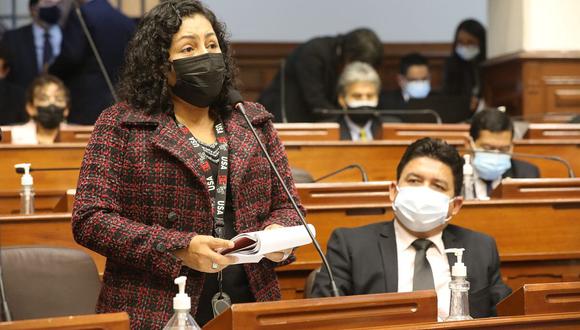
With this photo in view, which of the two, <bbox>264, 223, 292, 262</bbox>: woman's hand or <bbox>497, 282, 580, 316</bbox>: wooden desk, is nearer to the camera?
<bbox>497, 282, 580, 316</bbox>: wooden desk

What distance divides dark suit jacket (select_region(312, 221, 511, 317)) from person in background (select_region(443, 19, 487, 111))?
13.7 feet

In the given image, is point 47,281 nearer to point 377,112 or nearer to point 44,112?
point 44,112

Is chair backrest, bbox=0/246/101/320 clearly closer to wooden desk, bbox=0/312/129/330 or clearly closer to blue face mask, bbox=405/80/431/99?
wooden desk, bbox=0/312/129/330

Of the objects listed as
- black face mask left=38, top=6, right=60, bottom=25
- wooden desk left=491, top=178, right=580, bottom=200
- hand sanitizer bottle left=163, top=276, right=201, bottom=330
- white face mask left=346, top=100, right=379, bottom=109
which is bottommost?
wooden desk left=491, top=178, right=580, bottom=200

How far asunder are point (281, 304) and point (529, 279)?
1945 millimetres

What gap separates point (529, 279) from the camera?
11.5ft

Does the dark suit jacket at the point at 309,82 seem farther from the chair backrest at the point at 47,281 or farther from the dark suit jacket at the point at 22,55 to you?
the chair backrest at the point at 47,281

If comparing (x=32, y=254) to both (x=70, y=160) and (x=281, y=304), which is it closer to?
(x=281, y=304)

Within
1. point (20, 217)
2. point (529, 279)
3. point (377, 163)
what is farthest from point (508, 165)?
point (20, 217)

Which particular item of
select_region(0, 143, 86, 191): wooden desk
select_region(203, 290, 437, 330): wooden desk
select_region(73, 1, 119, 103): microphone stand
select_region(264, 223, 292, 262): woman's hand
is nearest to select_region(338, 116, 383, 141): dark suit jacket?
select_region(73, 1, 119, 103): microphone stand

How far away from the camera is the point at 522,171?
14.2 feet

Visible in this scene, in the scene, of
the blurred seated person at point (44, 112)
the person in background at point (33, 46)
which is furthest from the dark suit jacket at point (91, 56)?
the person in background at point (33, 46)

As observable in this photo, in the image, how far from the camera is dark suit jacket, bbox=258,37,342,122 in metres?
5.91

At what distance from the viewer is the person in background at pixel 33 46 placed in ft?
20.0
